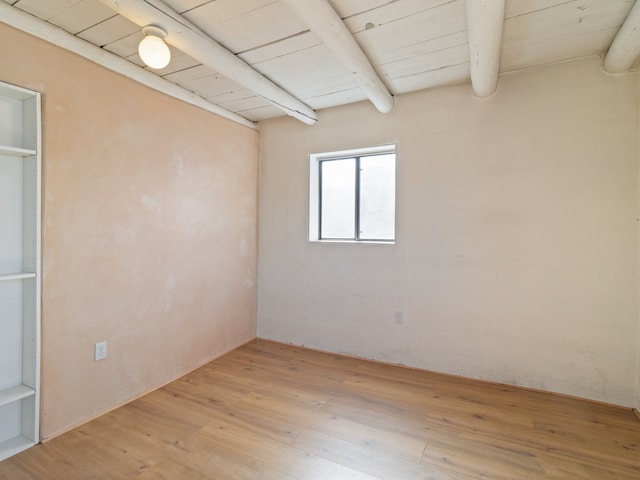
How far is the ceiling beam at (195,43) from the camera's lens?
1562 millimetres

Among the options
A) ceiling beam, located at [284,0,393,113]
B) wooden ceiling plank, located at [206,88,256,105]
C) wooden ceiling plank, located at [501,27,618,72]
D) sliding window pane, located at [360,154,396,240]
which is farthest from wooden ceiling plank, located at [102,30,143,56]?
wooden ceiling plank, located at [501,27,618,72]

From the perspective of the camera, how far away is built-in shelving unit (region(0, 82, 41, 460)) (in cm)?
170

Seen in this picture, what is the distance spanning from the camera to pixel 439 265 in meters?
2.66

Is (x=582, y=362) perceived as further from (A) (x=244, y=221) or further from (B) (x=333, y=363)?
(A) (x=244, y=221)

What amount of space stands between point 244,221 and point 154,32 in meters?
1.88

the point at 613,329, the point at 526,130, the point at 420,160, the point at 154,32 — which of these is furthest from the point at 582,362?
the point at 154,32

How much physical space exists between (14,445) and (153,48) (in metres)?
2.21

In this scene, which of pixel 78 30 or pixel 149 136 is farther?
pixel 149 136

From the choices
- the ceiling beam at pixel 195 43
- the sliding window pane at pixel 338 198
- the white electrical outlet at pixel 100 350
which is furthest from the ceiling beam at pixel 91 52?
the white electrical outlet at pixel 100 350

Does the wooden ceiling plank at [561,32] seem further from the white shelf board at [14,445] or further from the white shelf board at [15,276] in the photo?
the white shelf board at [14,445]

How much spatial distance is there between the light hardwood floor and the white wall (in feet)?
1.02

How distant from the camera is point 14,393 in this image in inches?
65.6

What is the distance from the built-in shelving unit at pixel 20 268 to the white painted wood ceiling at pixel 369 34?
0.58 metres

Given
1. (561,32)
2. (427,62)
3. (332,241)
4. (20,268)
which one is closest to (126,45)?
(20,268)
